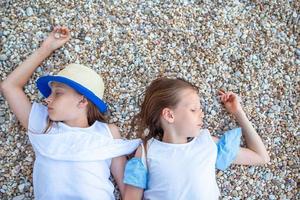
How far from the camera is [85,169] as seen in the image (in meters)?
2.44

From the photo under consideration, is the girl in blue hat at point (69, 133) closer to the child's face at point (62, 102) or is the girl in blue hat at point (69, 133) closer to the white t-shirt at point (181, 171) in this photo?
the child's face at point (62, 102)

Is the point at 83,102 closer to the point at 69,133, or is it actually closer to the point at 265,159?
the point at 69,133

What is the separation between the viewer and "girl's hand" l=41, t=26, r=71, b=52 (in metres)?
2.67

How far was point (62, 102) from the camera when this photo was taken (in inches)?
97.7

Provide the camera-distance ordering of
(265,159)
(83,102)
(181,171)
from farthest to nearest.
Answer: (265,159) < (83,102) < (181,171)

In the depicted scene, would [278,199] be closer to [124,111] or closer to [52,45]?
[124,111]

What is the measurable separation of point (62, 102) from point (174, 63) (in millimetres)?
659

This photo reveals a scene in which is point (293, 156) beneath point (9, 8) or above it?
beneath

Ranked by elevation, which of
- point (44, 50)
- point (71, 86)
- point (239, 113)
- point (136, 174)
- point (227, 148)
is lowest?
point (136, 174)

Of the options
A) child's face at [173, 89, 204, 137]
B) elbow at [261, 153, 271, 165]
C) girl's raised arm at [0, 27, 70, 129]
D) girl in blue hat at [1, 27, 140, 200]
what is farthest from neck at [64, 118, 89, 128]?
elbow at [261, 153, 271, 165]

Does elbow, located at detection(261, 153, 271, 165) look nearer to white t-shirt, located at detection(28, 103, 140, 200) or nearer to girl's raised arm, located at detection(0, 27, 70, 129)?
white t-shirt, located at detection(28, 103, 140, 200)

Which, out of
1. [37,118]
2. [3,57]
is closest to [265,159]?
[37,118]

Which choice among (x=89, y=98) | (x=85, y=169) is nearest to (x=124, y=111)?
(x=89, y=98)

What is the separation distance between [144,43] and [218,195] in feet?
2.96
